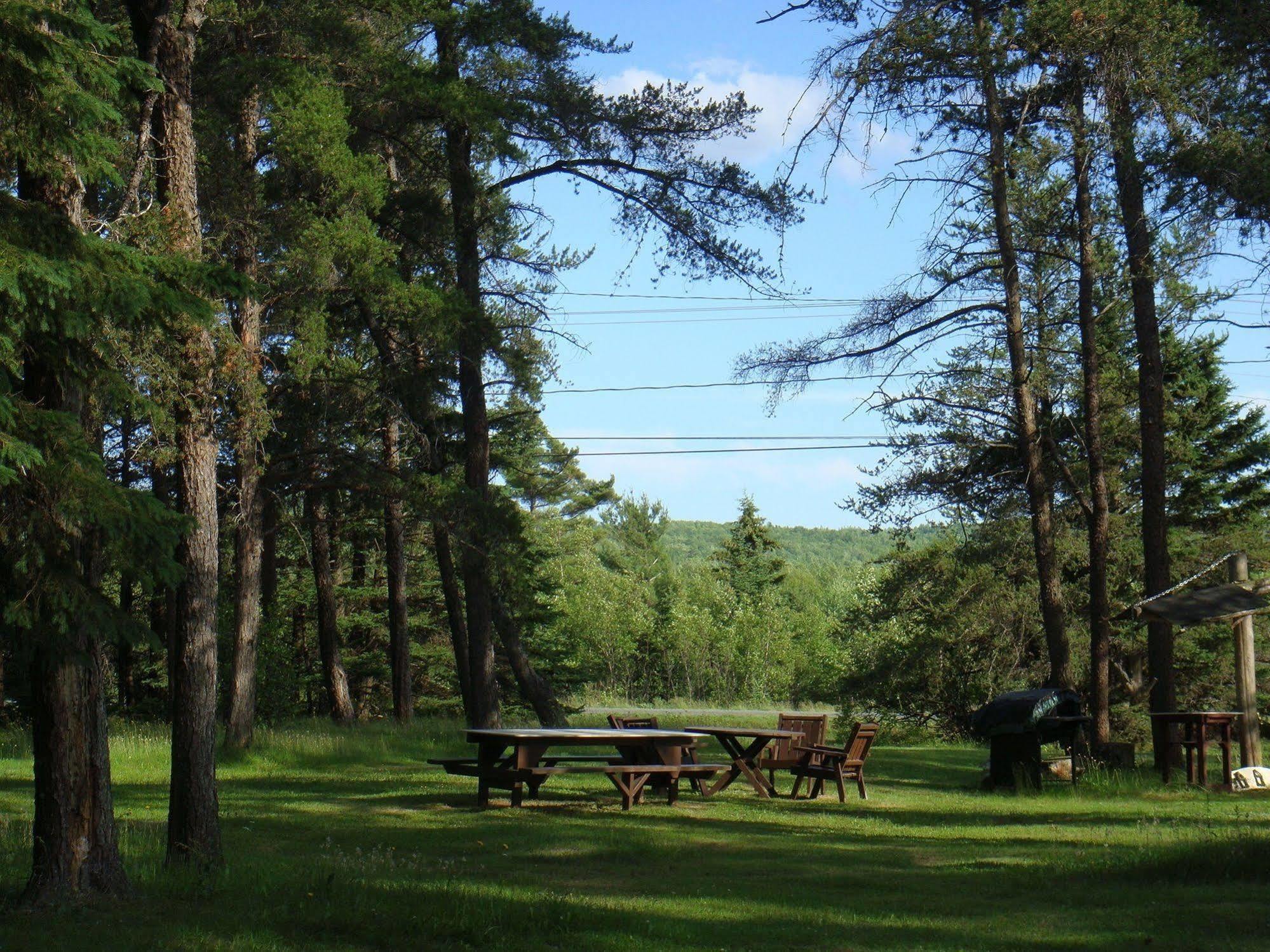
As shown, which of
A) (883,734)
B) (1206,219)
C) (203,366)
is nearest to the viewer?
(203,366)

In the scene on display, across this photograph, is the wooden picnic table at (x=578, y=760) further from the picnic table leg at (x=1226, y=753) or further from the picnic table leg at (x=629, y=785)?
the picnic table leg at (x=1226, y=753)

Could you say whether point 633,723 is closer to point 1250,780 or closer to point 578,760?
point 578,760

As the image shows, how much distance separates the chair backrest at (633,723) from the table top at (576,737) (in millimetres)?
2480

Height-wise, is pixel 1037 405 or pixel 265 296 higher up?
pixel 265 296

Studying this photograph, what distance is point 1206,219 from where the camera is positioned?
10.5 meters

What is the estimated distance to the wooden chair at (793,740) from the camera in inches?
547

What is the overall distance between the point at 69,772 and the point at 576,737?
18.7ft

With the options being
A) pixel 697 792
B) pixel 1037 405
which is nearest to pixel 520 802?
pixel 697 792

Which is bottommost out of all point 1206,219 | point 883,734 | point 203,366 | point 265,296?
point 883,734

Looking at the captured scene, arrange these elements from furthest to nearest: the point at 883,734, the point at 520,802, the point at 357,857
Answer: the point at 883,734 → the point at 520,802 → the point at 357,857

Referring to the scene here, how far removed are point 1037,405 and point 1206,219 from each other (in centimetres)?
994

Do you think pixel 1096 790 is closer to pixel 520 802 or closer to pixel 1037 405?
pixel 520 802

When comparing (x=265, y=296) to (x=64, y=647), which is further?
(x=265, y=296)

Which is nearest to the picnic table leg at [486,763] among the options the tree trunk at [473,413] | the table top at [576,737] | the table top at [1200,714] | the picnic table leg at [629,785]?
the table top at [576,737]
